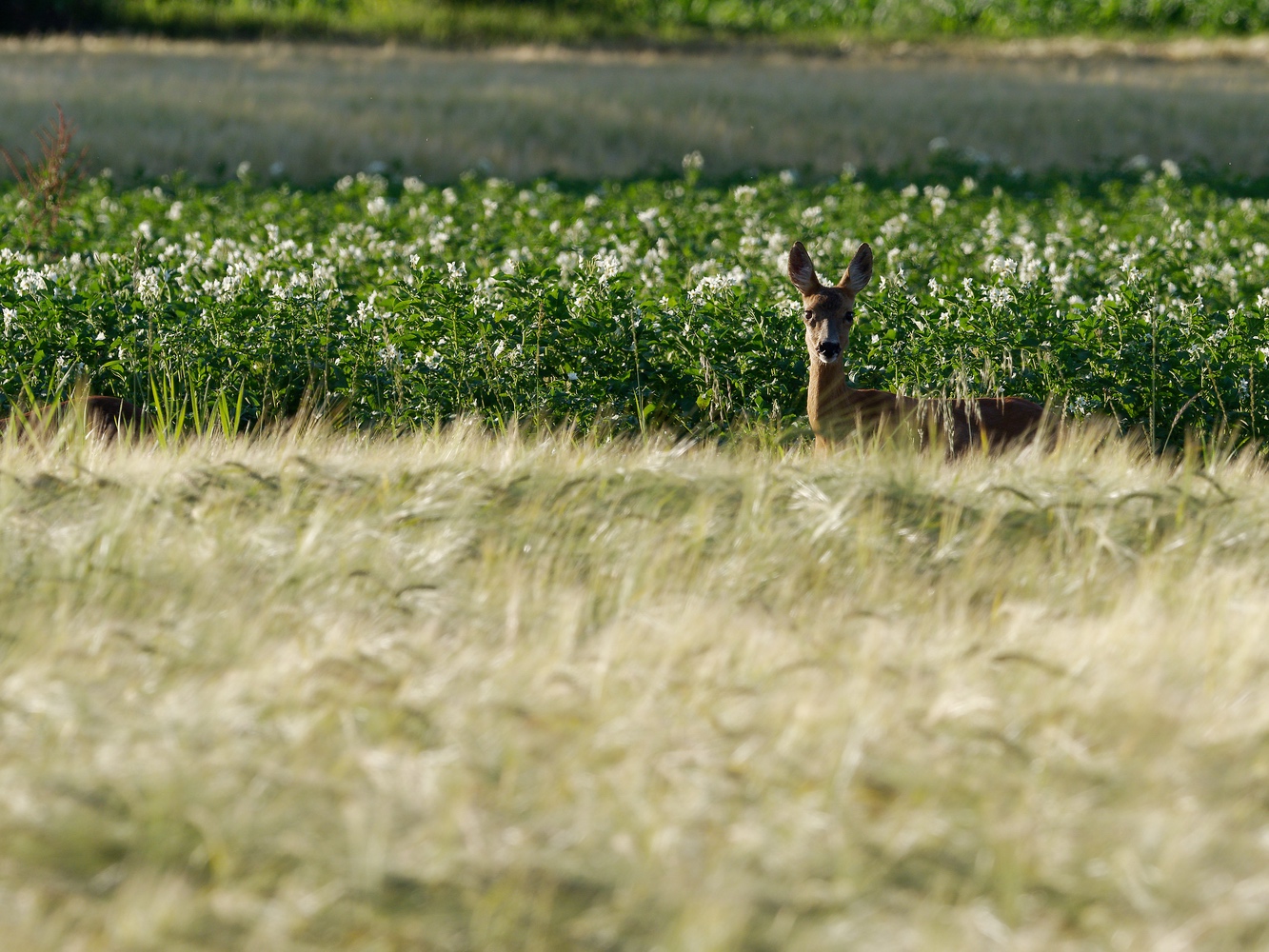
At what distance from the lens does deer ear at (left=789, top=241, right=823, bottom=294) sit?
7.88 metres

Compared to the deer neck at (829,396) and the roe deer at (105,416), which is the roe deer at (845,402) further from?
the roe deer at (105,416)

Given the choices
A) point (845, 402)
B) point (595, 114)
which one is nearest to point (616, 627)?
point (845, 402)

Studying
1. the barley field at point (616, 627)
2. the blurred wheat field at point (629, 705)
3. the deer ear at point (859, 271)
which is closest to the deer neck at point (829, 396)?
the barley field at point (616, 627)

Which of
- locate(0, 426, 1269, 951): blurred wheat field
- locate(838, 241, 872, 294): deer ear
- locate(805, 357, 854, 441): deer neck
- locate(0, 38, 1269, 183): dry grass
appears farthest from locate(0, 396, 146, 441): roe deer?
locate(0, 38, 1269, 183): dry grass

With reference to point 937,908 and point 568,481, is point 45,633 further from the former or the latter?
point 937,908

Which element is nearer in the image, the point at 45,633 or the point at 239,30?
the point at 45,633

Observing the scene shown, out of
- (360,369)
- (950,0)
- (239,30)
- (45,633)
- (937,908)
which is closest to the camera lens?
(937,908)

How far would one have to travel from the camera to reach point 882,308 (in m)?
8.98

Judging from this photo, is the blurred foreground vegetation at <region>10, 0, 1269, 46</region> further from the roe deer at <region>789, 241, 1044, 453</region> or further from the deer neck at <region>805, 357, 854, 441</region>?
the deer neck at <region>805, 357, 854, 441</region>

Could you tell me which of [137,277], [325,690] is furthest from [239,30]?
[325,690]

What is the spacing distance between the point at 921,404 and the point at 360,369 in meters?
3.10

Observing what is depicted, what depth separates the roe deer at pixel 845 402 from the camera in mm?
7496

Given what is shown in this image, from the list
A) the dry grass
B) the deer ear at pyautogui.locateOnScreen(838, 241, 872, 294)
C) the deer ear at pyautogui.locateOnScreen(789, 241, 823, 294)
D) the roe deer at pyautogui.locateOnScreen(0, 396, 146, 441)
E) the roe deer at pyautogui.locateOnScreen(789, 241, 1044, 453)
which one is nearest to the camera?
the roe deer at pyautogui.locateOnScreen(0, 396, 146, 441)

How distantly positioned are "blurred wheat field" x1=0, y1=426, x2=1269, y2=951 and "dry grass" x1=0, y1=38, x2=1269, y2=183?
17.4 meters
